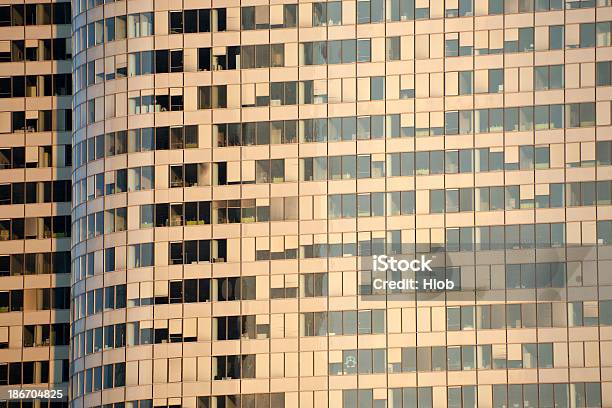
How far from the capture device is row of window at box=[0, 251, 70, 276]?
18562cm

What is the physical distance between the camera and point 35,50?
187625 millimetres

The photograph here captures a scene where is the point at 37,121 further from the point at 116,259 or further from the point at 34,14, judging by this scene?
the point at 116,259

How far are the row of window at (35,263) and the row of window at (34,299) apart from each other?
5.14 feet

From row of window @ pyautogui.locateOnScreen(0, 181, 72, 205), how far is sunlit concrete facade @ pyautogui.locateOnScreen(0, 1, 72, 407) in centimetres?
9

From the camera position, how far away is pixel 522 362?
168500 millimetres

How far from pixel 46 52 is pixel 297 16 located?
84.1 ft

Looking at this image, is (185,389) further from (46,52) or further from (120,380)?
(46,52)

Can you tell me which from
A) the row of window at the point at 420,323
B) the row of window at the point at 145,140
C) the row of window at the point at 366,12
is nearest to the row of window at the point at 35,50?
the row of window at the point at 145,140

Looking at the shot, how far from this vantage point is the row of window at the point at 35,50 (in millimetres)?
187375

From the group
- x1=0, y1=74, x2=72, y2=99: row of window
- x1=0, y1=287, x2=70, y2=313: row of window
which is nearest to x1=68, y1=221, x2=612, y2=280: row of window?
x1=0, y1=287, x2=70, y2=313: row of window

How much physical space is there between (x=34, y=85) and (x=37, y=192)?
9345 millimetres

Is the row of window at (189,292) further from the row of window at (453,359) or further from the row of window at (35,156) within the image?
the row of window at (35,156)

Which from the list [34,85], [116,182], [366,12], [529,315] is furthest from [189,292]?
[34,85]
